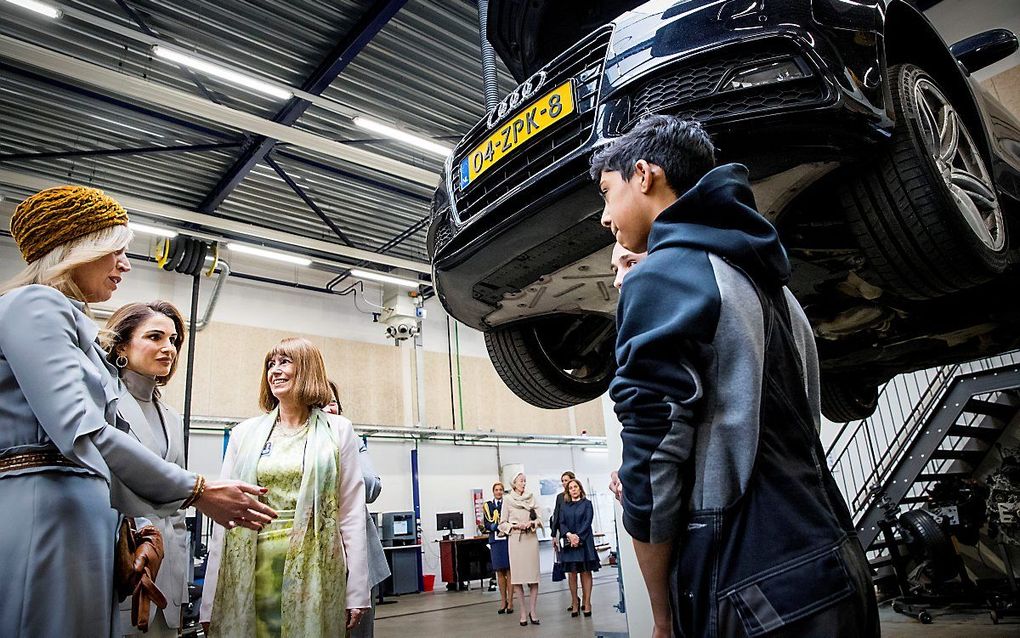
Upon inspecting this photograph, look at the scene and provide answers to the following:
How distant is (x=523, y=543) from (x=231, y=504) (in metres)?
5.58

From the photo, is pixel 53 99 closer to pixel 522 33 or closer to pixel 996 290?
pixel 522 33

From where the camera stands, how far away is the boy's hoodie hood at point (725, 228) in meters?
0.97

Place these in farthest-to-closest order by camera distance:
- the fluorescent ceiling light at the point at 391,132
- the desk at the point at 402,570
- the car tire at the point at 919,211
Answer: the desk at the point at 402,570, the fluorescent ceiling light at the point at 391,132, the car tire at the point at 919,211

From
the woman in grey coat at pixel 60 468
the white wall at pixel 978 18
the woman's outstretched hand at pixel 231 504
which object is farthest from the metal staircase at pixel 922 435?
the woman in grey coat at pixel 60 468

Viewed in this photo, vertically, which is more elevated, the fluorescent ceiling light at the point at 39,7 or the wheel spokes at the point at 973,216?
the fluorescent ceiling light at the point at 39,7

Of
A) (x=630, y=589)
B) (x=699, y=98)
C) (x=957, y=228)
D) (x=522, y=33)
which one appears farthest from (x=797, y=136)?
(x=630, y=589)

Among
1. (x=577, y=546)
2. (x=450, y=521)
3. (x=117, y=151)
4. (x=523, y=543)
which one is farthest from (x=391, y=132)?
(x=450, y=521)

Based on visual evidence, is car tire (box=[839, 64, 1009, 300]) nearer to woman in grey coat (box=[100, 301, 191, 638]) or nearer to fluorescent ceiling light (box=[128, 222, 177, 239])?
woman in grey coat (box=[100, 301, 191, 638])

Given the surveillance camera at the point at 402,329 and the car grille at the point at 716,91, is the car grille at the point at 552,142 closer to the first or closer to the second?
the car grille at the point at 716,91

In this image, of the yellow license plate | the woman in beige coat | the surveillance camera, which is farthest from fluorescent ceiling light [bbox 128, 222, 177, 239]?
the yellow license plate

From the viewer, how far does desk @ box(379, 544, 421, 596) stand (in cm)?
1038

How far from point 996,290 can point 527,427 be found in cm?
1272

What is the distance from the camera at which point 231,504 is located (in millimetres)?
1397

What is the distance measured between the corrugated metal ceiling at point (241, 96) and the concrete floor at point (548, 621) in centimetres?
529
